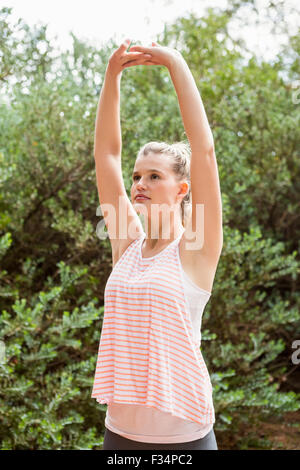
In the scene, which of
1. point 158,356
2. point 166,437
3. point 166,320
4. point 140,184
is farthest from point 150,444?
point 140,184

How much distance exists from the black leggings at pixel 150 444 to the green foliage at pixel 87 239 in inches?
60.6

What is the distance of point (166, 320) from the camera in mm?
1608

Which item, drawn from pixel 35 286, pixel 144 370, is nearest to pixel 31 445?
pixel 35 286

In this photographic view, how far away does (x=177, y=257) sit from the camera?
1.70m

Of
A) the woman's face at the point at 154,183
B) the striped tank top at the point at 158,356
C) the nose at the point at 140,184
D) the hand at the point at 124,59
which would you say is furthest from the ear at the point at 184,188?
the hand at the point at 124,59

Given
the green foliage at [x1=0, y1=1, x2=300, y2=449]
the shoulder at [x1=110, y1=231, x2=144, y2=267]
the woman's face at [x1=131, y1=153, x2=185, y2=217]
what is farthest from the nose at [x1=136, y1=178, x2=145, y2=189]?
the green foliage at [x1=0, y1=1, x2=300, y2=449]

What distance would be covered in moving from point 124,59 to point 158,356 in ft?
3.08

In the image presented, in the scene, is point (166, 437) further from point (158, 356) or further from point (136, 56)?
point (136, 56)

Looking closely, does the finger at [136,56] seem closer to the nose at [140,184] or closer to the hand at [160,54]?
the hand at [160,54]

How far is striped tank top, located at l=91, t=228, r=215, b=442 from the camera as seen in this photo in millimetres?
1584

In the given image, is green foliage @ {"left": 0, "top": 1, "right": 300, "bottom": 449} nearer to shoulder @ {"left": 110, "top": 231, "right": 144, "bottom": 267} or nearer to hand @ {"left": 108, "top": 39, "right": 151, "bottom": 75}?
shoulder @ {"left": 110, "top": 231, "right": 144, "bottom": 267}

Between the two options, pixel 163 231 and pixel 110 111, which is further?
pixel 110 111

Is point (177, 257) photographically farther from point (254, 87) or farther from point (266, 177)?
point (254, 87)

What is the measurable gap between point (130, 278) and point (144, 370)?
28 centimetres
